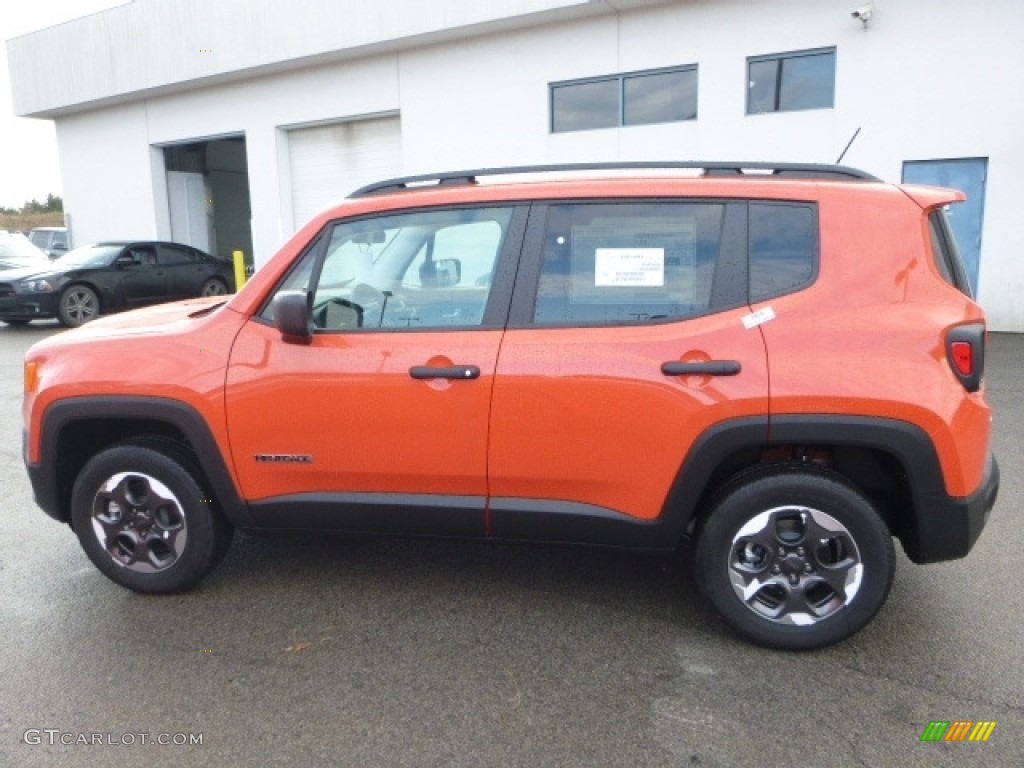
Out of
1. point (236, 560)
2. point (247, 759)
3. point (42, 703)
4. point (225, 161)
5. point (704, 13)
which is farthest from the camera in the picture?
point (225, 161)

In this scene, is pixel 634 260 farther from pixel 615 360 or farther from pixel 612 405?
pixel 612 405

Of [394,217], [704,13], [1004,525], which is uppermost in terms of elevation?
[704,13]

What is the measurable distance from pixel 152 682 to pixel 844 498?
8.39 feet

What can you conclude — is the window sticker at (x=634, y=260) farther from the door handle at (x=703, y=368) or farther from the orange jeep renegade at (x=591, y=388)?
the door handle at (x=703, y=368)

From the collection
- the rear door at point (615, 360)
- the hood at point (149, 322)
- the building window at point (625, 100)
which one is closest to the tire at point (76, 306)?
the building window at point (625, 100)

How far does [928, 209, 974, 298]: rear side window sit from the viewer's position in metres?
2.92

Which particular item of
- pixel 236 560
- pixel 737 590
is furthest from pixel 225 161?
pixel 737 590

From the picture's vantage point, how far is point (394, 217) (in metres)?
3.25

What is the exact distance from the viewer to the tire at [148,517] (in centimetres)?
335

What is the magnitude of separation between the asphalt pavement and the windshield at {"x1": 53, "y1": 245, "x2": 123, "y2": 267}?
426 inches

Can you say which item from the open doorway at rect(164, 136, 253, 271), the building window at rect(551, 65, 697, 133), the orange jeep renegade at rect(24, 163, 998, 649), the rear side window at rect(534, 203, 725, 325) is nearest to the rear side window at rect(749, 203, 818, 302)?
the orange jeep renegade at rect(24, 163, 998, 649)

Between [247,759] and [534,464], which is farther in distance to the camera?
[534,464]

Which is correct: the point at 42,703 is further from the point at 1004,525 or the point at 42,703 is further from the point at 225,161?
the point at 225,161

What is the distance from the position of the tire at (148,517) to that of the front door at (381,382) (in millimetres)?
284
